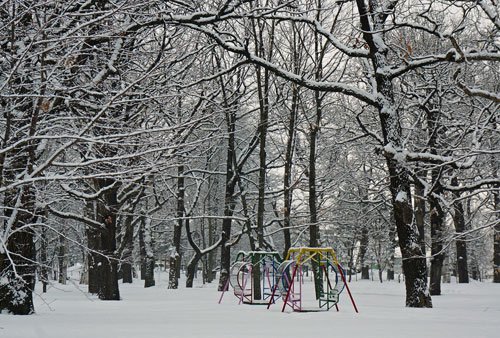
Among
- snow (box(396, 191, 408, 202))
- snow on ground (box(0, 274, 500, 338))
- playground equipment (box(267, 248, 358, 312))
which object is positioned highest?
snow (box(396, 191, 408, 202))

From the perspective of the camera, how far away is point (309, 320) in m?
9.85

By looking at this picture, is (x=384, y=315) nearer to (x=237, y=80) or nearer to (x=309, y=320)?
(x=309, y=320)

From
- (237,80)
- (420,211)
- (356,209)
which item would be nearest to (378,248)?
(356,209)

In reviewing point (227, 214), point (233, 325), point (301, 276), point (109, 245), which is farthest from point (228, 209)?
point (233, 325)

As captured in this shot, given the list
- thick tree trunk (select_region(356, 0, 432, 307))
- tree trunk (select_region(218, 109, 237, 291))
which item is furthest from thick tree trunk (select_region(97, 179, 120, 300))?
thick tree trunk (select_region(356, 0, 432, 307))

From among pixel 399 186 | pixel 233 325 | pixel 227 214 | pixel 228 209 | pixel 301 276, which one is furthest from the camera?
pixel 227 214

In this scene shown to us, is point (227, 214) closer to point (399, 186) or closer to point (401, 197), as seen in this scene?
point (399, 186)

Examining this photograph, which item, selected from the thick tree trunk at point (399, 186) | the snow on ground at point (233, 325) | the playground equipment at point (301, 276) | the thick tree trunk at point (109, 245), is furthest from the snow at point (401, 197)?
the thick tree trunk at point (109, 245)

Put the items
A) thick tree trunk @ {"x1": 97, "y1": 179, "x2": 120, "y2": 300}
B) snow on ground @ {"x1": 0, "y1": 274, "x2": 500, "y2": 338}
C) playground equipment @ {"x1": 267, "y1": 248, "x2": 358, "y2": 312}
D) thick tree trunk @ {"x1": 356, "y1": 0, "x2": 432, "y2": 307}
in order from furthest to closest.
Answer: thick tree trunk @ {"x1": 97, "y1": 179, "x2": 120, "y2": 300} → playground equipment @ {"x1": 267, "y1": 248, "x2": 358, "y2": 312} → thick tree trunk @ {"x1": 356, "y1": 0, "x2": 432, "y2": 307} → snow on ground @ {"x1": 0, "y1": 274, "x2": 500, "y2": 338}

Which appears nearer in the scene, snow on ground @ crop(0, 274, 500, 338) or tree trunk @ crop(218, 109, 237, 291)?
snow on ground @ crop(0, 274, 500, 338)

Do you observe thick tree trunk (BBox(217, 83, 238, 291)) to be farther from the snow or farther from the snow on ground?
the snow on ground

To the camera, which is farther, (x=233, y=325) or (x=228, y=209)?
(x=228, y=209)

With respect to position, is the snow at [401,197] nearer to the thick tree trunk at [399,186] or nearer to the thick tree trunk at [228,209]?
the thick tree trunk at [399,186]

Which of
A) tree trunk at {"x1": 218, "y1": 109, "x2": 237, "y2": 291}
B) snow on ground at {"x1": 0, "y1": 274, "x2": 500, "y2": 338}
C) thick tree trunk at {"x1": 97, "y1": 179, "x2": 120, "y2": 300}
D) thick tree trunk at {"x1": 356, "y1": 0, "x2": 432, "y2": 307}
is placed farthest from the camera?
tree trunk at {"x1": 218, "y1": 109, "x2": 237, "y2": 291}
